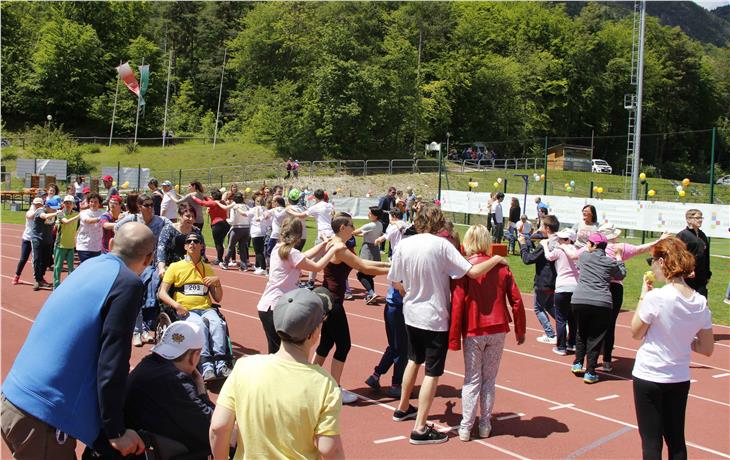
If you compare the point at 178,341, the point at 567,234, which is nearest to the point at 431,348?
the point at 178,341

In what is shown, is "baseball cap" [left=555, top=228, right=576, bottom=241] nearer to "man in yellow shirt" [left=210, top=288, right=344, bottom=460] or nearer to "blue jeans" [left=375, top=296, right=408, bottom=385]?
"blue jeans" [left=375, top=296, right=408, bottom=385]

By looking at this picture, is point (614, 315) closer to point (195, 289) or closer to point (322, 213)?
point (195, 289)

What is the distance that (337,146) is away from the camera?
5844 cm

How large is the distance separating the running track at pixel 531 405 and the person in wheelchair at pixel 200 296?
4.72 feet

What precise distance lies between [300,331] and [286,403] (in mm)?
308

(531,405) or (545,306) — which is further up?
(545,306)

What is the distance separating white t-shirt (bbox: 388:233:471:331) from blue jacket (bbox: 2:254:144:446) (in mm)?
3223

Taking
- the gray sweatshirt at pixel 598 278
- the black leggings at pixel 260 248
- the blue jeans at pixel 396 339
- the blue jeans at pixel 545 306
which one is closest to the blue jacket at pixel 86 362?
the blue jeans at pixel 396 339

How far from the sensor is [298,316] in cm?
313

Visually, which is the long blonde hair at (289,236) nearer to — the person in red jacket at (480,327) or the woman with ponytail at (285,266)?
the woman with ponytail at (285,266)

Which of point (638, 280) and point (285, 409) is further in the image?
point (638, 280)

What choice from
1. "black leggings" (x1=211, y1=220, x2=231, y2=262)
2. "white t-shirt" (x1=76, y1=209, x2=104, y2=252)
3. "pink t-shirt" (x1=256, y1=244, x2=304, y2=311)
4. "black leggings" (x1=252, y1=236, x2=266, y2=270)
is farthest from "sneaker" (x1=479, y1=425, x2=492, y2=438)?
"black leggings" (x1=211, y1=220, x2=231, y2=262)

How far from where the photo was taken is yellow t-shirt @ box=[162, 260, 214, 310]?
25.1 feet

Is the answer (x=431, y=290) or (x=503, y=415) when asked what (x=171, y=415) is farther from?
(x=503, y=415)
